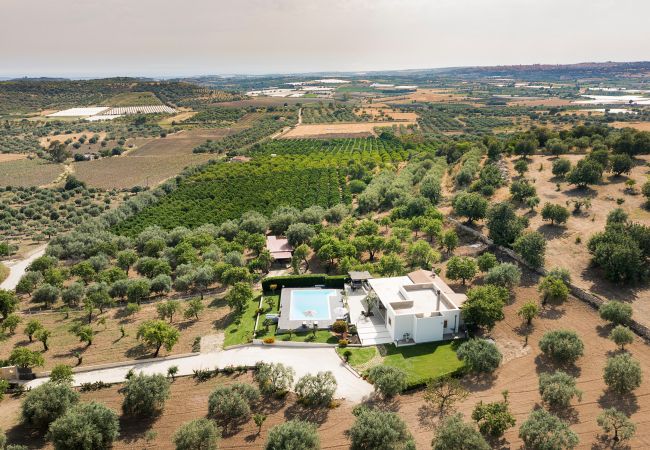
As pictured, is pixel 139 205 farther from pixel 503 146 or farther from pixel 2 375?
pixel 503 146

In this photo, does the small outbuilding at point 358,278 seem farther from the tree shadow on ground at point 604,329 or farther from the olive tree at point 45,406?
the olive tree at point 45,406

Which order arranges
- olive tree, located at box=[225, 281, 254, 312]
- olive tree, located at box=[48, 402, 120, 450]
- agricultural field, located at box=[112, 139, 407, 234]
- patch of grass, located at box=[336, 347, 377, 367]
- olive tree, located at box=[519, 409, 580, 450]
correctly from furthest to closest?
agricultural field, located at box=[112, 139, 407, 234]
olive tree, located at box=[225, 281, 254, 312]
patch of grass, located at box=[336, 347, 377, 367]
olive tree, located at box=[48, 402, 120, 450]
olive tree, located at box=[519, 409, 580, 450]

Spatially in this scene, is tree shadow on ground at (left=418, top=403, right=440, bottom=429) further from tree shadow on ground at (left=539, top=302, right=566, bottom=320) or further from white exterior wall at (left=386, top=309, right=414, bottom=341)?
tree shadow on ground at (left=539, top=302, right=566, bottom=320)

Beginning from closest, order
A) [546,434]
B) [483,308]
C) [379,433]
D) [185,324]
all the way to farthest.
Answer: [546,434] < [379,433] < [483,308] < [185,324]

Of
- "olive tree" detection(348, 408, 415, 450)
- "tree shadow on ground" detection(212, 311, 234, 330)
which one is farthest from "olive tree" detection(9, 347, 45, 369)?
"olive tree" detection(348, 408, 415, 450)

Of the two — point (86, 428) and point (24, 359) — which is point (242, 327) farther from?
point (24, 359)

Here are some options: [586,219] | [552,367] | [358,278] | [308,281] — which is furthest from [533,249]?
[308,281]

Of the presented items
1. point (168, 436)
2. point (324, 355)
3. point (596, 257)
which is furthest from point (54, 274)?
point (596, 257)
